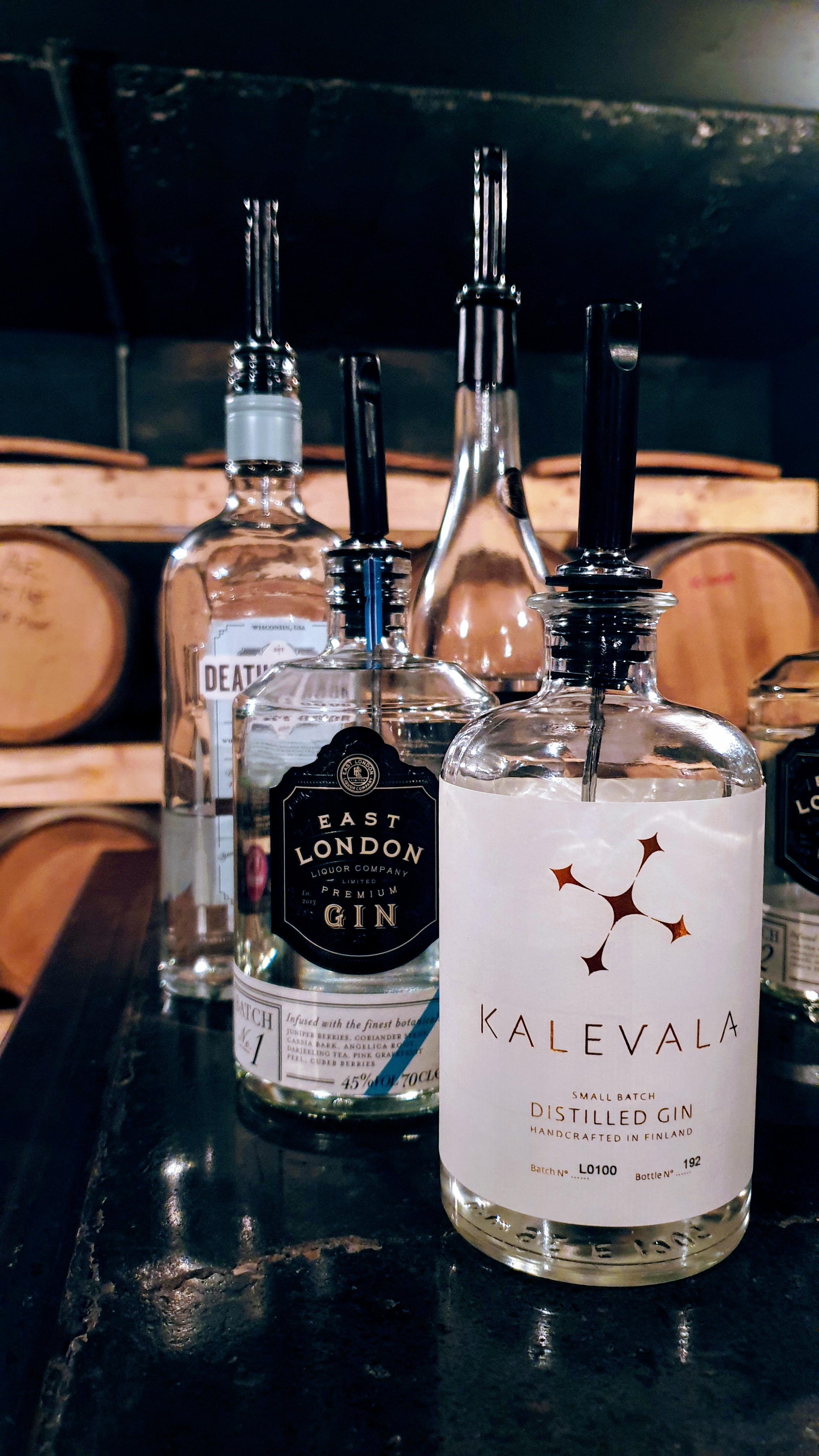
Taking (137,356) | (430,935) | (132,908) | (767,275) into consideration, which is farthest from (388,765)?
(137,356)

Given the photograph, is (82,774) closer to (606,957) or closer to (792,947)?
(792,947)

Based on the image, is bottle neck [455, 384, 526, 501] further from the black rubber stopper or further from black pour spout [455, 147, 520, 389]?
the black rubber stopper

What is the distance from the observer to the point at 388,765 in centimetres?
39

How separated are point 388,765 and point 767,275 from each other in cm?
126

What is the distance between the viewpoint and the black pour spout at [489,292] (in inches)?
20.8

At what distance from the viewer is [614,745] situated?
1.05 ft

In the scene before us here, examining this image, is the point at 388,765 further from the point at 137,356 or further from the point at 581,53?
the point at 137,356

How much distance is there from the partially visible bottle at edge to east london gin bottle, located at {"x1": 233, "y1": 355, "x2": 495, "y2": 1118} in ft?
0.57

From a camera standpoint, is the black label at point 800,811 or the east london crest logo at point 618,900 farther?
the black label at point 800,811

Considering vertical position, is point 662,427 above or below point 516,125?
below

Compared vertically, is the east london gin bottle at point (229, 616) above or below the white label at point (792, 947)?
above

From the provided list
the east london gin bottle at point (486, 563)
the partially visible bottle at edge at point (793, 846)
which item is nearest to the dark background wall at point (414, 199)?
the east london gin bottle at point (486, 563)

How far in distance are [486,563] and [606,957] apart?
357 mm

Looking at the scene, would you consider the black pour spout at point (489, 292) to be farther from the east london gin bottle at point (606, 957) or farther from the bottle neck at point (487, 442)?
the east london gin bottle at point (606, 957)
